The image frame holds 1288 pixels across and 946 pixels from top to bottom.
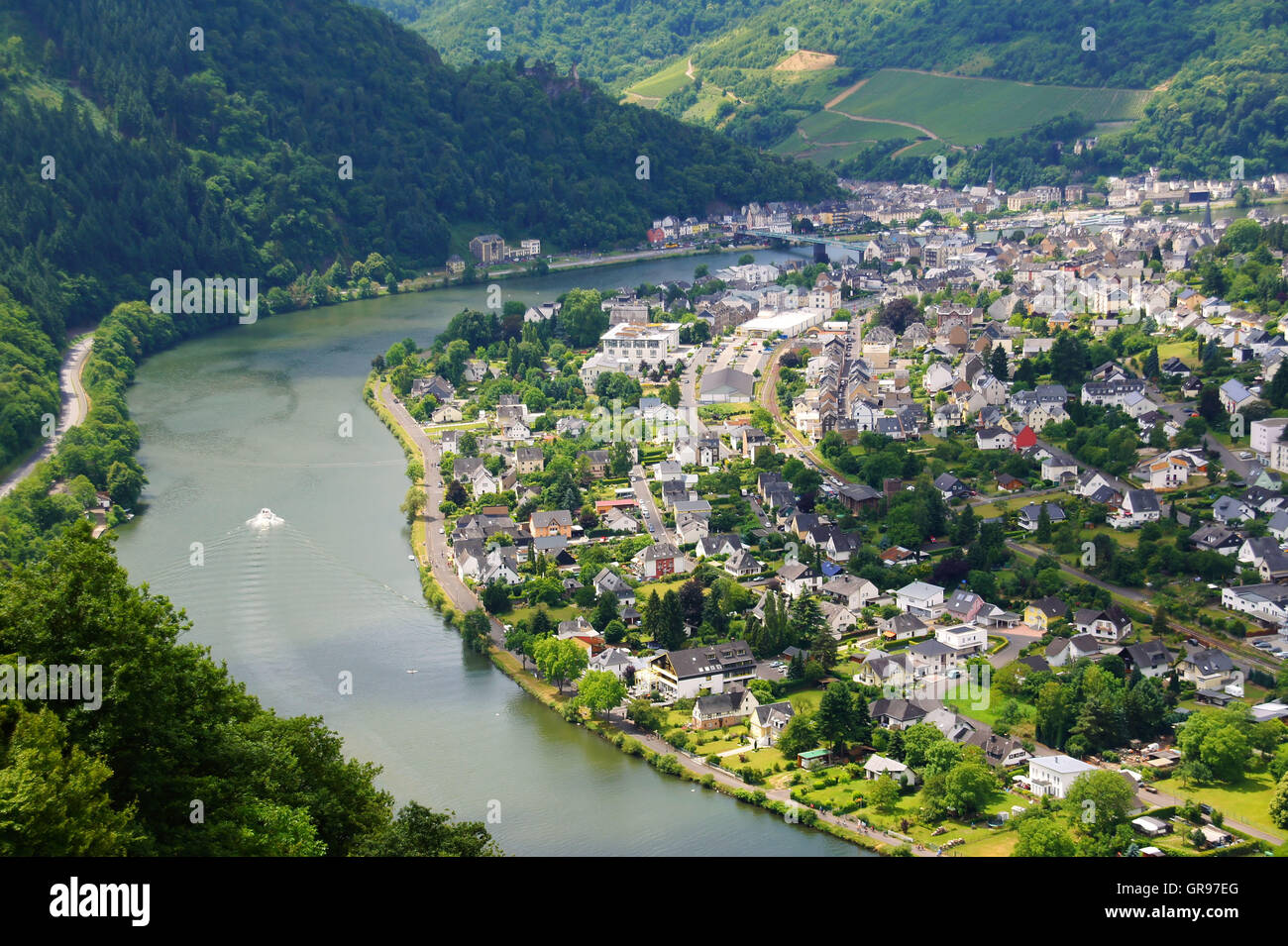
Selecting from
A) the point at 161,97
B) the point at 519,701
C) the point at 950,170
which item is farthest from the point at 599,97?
the point at 519,701

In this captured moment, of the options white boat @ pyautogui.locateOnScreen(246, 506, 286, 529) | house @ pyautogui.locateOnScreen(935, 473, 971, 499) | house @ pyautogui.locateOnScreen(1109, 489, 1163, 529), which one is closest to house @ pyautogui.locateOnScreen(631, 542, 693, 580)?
house @ pyautogui.locateOnScreen(935, 473, 971, 499)

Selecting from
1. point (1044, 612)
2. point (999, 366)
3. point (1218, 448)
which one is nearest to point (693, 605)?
point (1044, 612)

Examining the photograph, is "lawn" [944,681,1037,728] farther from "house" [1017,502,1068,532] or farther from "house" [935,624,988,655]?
"house" [1017,502,1068,532]

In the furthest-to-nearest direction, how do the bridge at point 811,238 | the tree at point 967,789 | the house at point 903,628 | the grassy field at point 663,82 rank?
the grassy field at point 663,82 → the bridge at point 811,238 → the house at point 903,628 → the tree at point 967,789

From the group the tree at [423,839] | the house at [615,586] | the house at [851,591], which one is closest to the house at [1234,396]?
the house at [851,591]

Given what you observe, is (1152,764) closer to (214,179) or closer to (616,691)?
(616,691)

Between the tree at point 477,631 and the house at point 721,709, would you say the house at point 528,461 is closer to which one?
the tree at point 477,631
